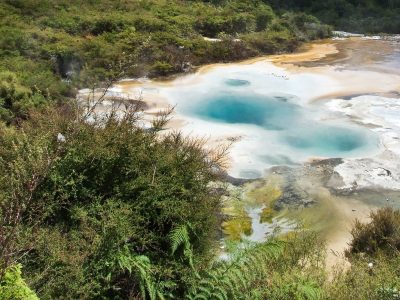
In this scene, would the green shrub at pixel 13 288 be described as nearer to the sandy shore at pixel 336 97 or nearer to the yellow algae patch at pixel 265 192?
the sandy shore at pixel 336 97

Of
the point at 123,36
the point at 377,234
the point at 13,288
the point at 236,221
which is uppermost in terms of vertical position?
the point at 13,288

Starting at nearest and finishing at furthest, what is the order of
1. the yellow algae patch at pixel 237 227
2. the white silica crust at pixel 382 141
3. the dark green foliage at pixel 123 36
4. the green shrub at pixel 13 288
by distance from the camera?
the green shrub at pixel 13 288, the yellow algae patch at pixel 237 227, the white silica crust at pixel 382 141, the dark green foliage at pixel 123 36

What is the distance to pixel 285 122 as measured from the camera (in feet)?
58.1

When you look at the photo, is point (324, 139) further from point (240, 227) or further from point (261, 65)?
point (261, 65)

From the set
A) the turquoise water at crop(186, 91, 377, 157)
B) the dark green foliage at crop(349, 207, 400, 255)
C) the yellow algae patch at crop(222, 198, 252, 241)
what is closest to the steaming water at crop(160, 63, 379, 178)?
the turquoise water at crop(186, 91, 377, 157)

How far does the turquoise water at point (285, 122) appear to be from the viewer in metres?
15.5

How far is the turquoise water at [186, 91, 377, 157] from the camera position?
15.5 metres

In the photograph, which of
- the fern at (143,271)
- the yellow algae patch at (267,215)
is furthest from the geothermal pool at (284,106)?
the fern at (143,271)

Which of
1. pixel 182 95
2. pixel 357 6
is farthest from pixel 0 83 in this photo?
pixel 357 6

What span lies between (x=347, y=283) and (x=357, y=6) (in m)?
45.7

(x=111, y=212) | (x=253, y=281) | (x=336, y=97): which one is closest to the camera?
(x=253, y=281)

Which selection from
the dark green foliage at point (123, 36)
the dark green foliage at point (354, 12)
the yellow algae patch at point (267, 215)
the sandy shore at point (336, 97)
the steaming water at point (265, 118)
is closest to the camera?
the yellow algae patch at point (267, 215)

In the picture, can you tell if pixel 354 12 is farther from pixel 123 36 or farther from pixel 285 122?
pixel 285 122

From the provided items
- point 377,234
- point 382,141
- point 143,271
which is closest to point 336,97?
point 382,141
